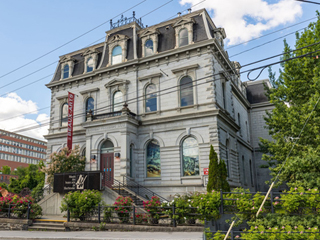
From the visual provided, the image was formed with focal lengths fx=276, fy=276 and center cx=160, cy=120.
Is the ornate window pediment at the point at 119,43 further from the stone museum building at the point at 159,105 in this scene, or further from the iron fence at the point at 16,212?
the iron fence at the point at 16,212

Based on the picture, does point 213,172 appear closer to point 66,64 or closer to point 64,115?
point 64,115

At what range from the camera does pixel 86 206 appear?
13.9 meters

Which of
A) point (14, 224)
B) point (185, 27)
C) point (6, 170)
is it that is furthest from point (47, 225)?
point (6, 170)

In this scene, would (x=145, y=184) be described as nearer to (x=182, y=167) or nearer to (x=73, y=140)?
(x=182, y=167)

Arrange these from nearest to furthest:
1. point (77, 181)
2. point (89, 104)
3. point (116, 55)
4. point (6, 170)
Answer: point (77, 181), point (116, 55), point (89, 104), point (6, 170)

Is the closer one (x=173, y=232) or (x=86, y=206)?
(x=173, y=232)

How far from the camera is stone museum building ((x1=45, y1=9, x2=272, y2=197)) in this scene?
21.6 m

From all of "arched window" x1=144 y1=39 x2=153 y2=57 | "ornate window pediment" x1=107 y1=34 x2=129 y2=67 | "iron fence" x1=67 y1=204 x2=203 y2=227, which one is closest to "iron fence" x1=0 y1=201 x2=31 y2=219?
"iron fence" x1=67 y1=204 x2=203 y2=227

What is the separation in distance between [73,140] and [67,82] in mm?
6399

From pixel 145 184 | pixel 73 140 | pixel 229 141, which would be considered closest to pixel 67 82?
pixel 73 140

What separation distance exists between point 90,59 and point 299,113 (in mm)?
20612

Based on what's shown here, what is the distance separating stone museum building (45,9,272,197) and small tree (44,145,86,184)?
1374mm

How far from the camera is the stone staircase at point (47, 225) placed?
1412cm

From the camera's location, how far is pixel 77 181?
734 inches
